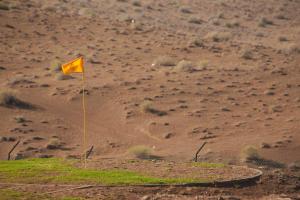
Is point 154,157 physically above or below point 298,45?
below

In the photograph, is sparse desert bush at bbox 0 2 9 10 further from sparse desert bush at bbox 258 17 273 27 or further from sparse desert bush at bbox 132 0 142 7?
sparse desert bush at bbox 258 17 273 27

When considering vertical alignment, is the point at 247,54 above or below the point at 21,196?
above

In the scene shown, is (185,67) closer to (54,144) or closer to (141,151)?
(54,144)

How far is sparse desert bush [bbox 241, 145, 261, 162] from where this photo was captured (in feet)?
98.2

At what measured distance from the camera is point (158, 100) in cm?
3809

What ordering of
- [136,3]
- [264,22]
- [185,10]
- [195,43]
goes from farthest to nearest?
[136,3] < [185,10] < [264,22] < [195,43]

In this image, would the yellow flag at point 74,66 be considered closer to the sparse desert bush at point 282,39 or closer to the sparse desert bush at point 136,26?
the sparse desert bush at point 136,26

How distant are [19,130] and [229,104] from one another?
1134 centimetres

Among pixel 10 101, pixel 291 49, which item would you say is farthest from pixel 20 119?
pixel 291 49

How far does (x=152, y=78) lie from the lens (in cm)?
4134

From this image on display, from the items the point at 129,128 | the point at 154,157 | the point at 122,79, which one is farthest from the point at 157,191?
the point at 122,79

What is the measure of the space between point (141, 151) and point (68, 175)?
402 inches

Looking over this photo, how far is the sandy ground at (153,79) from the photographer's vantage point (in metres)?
32.8

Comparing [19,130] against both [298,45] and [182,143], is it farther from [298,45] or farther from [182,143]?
[298,45]
